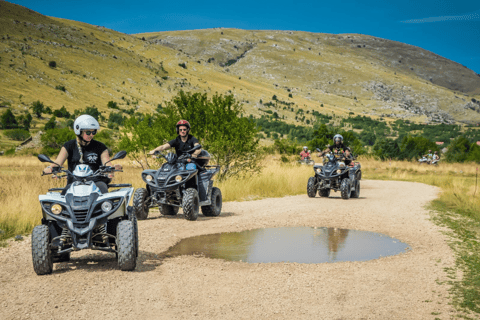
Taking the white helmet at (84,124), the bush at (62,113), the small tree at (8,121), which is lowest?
the white helmet at (84,124)

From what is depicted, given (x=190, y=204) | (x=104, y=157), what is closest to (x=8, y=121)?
(x=190, y=204)

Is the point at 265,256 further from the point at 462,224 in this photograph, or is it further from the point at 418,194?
the point at 418,194

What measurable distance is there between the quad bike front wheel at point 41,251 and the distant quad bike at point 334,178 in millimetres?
11414

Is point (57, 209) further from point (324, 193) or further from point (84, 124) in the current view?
point (324, 193)

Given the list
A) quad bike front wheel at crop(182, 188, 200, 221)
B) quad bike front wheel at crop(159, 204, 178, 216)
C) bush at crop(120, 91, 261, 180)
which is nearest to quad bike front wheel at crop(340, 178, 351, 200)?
bush at crop(120, 91, 261, 180)

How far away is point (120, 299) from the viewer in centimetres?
546

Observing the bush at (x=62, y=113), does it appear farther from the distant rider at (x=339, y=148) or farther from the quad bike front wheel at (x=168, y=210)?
the quad bike front wheel at (x=168, y=210)

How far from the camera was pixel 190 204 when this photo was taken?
11.0m

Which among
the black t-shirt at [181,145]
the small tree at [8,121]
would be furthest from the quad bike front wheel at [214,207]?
the small tree at [8,121]

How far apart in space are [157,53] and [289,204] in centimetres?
13094

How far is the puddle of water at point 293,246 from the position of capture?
7.89 m

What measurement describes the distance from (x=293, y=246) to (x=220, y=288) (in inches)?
121

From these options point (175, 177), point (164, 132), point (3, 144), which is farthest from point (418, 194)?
point (3, 144)

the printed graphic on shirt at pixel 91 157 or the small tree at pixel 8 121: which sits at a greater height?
the small tree at pixel 8 121
